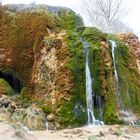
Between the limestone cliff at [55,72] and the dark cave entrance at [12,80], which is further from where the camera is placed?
the dark cave entrance at [12,80]

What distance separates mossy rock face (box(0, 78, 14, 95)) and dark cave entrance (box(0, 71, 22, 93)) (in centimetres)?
75

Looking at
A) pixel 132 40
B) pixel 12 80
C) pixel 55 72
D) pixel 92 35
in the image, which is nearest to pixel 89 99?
pixel 55 72

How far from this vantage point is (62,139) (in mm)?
9117

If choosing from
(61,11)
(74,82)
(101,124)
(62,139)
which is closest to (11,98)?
(74,82)

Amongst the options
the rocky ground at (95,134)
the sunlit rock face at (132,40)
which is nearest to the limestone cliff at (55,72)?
the rocky ground at (95,134)

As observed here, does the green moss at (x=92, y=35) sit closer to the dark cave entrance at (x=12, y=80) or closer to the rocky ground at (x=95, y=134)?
the dark cave entrance at (x=12, y=80)

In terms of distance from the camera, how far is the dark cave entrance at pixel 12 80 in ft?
48.3

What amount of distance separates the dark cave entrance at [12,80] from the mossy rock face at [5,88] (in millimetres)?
749

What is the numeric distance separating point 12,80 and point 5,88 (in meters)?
1.36

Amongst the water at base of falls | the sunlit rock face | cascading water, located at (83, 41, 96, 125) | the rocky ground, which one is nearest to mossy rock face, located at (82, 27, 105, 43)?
the water at base of falls

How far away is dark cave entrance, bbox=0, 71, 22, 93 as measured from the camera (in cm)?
1471

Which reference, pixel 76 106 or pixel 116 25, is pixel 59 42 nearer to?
pixel 76 106

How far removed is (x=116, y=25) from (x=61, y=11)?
78.5 feet

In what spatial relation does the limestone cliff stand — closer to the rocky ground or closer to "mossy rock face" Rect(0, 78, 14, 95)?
"mossy rock face" Rect(0, 78, 14, 95)
